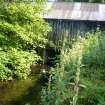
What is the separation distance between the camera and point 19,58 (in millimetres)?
14211

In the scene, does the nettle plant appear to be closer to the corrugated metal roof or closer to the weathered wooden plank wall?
the weathered wooden plank wall

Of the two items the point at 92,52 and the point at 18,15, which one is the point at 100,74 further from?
the point at 18,15

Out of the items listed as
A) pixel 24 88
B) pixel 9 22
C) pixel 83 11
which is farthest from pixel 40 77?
pixel 83 11

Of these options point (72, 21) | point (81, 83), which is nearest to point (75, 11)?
point (72, 21)

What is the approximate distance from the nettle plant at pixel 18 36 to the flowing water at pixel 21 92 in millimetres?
570

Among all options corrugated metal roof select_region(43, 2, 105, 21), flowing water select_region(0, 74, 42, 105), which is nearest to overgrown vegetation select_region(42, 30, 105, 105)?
flowing water select_region(0, 74, 42, 105)

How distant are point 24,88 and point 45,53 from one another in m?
6.55

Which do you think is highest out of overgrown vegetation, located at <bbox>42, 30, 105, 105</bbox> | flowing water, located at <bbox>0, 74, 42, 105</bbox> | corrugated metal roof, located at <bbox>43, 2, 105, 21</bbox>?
corrugated metal roof, located at <bbox>43, 2, 105, 21</bbox>

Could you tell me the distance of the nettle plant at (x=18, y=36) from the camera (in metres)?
14.1

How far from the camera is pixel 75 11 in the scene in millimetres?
22516

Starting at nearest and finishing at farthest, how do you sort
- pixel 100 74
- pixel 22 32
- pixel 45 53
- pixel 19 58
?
pixel 100 74 < pixel 19 58 < pixel 22 32 < pixel 45 53

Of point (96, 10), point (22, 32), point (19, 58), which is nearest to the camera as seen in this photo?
point (19, 58)

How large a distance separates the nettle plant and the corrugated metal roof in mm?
4387

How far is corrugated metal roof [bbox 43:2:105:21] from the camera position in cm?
2154
